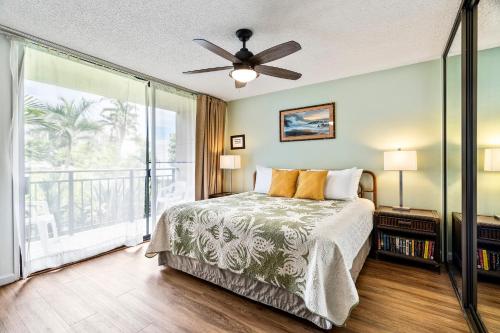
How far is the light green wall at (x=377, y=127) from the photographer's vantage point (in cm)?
297

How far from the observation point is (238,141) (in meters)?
4.68

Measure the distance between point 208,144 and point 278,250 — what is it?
2.91m

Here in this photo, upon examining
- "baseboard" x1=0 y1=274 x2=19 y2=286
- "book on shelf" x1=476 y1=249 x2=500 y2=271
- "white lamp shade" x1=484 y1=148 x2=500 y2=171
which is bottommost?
"baseboard" x1=0 y1=274 x2=19 y2=286

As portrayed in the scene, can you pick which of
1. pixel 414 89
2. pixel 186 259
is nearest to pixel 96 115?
pixel 186 259

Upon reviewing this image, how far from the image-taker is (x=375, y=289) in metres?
2.21

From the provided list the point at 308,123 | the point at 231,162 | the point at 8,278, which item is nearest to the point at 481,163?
the point at 308,123

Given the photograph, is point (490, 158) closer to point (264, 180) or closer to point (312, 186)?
point (312, 186)

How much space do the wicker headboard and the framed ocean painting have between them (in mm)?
743

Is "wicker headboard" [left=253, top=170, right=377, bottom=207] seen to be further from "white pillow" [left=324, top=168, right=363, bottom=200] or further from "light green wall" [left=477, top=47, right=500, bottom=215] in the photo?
"light green wall" [left=477, top=47, right=500, bottom=215]

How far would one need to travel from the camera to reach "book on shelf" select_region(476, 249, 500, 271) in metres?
1.80

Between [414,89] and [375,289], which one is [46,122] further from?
[414,89]

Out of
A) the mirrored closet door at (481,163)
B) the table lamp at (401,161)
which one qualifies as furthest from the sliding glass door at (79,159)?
the mirrored closet door at (481,163)

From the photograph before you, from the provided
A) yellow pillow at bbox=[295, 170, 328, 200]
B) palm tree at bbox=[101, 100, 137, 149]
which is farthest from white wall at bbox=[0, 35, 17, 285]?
yellow pillow at bbox=[295, 170, 328, 200]

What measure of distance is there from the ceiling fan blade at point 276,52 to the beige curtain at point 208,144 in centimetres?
226
